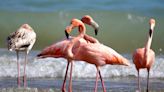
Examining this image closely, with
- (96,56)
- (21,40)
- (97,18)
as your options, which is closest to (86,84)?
(21,40)

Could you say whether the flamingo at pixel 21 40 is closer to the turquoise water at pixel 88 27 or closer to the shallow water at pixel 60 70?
the turquoise water at pixel 88 27

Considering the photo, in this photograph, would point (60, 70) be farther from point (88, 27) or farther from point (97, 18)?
point (97, 18)

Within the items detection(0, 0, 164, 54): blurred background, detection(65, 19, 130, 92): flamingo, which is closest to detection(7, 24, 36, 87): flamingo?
detection(65, 19, 130, 92): flamingo

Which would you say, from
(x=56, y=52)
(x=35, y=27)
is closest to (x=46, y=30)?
(x=35, y=27)

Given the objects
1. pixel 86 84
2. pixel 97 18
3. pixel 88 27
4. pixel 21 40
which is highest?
pixel 97 18

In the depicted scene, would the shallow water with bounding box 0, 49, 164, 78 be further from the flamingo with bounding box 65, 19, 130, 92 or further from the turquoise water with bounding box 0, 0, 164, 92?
the flamingo with bounding box 65, 19, 130, 92

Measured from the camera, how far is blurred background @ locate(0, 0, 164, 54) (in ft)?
71.1

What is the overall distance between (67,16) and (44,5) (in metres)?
1.83

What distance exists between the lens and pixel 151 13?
24.6m

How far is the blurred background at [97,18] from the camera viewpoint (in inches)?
854

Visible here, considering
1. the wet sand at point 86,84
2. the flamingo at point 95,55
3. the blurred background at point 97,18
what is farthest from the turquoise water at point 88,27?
the flamingo at point 95,55

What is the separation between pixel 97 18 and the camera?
2372 cm

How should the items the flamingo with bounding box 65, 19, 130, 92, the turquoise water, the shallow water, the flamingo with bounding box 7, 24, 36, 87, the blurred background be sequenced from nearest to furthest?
the flamingo with bounding box 65, 19, 130, 92
the flamingo with bounding box 7, 24, 36, 87
the shallow water
the turquoise water
the blurred background

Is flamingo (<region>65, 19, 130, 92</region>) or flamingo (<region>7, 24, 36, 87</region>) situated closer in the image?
flamingo (<region>65, 19, 130, 92</region>)
